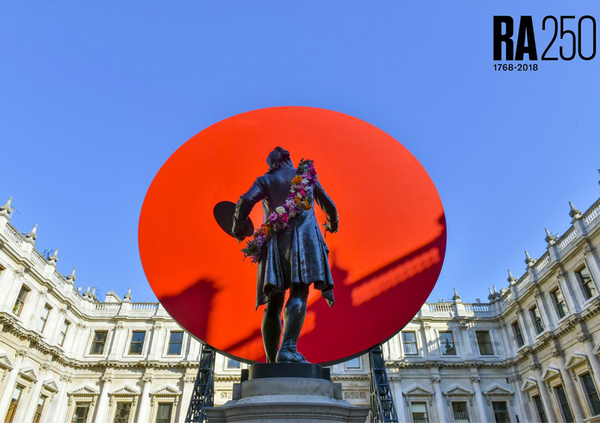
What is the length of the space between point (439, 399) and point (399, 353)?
12.3 ft

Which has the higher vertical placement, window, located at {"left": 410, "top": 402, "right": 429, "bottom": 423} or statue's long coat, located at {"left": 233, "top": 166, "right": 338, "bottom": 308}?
window, located at {"left": 410, "top": 402, "right": 429, "bottom": 423}

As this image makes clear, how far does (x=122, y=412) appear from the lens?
26078mm

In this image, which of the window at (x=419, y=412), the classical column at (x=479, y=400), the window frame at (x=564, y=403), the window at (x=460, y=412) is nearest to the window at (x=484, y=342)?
the classical column at (x=479, y=400)

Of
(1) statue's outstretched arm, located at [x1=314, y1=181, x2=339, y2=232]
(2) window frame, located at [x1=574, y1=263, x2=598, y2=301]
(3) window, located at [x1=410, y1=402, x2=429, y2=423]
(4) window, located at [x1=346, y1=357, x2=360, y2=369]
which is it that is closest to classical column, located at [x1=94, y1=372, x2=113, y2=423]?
(4) window, located at [x1=346, y1=357, x2=360, y2=369]

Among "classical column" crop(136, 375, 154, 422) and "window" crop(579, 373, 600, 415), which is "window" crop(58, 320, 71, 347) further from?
"window" crop(579, 373, 600, 415)

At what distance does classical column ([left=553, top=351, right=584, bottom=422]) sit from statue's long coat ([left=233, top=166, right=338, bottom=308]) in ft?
75.9

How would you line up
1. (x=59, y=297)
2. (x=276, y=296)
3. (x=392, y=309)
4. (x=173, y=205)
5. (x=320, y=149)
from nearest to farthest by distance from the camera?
(x=276, y=296) → (x=392, y=309) → (x=173, y=205) → (x=320, y=149) → (x=59, y=297)

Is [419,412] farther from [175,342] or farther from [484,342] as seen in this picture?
[175,342]

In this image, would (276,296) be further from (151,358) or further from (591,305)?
(151,358)

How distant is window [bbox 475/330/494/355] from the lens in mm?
28672

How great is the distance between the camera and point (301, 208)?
4.41m

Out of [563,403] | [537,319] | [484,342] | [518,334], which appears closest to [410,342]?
[484,342]

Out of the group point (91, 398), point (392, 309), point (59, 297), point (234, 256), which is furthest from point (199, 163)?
point (91, 398)

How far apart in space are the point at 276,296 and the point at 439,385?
27174 millimetres
